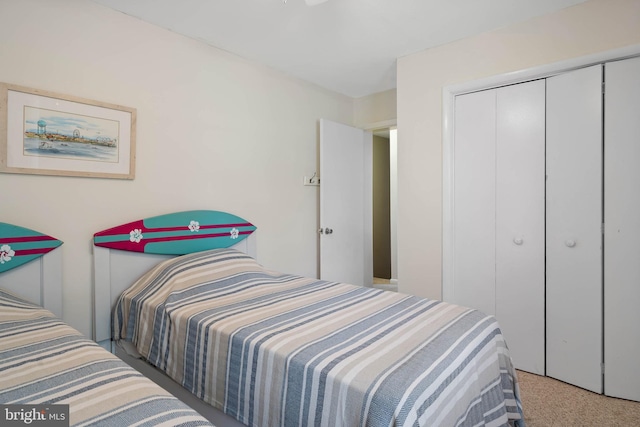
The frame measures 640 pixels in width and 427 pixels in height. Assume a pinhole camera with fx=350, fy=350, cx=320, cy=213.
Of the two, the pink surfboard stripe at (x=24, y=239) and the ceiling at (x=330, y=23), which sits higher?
the ceiling at (x=330, y=23)

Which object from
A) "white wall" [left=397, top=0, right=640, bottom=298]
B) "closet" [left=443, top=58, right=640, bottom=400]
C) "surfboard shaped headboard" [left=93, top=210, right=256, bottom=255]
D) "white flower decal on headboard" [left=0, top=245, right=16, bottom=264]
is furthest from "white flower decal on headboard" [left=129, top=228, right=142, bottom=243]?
"closet" [left=443, top=58, right=640, bottom=400]

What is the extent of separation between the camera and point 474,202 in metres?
2.60

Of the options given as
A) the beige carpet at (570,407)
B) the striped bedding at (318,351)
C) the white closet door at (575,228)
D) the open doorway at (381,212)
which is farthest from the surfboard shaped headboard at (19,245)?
the open doorway at (381,212)

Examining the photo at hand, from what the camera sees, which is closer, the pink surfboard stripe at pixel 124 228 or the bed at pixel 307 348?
the bed at pixel 307 348

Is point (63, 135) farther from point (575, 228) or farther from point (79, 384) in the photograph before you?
point (575, 228)

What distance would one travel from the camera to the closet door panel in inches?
99.6

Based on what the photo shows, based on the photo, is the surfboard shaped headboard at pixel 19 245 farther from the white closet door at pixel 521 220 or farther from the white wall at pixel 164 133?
the white closet door at pixel 521 220

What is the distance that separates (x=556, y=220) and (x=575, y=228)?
111 mm

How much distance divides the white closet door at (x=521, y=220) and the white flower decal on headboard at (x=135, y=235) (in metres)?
2.42

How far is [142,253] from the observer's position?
7.33 feet

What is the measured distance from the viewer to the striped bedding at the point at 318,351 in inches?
43.3

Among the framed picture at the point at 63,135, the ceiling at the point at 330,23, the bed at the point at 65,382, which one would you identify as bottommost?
the bed at the point at 65,382

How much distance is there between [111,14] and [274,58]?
1.17 metres

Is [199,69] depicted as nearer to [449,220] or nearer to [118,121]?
[118,121]
